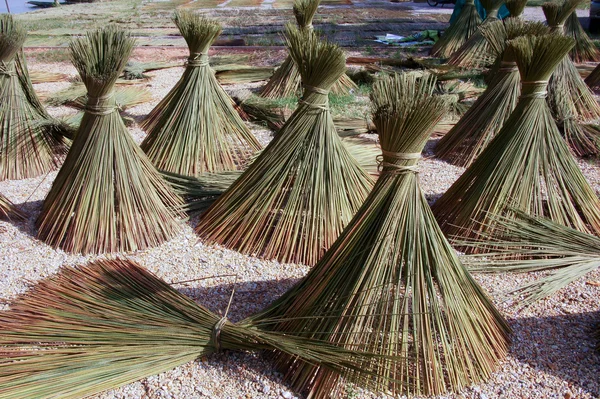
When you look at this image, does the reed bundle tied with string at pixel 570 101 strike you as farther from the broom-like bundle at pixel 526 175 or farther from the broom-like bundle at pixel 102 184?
the broom-like bundle at pixel 102 184

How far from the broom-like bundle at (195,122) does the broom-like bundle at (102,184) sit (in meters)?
0.78

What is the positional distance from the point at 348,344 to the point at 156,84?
5036mm

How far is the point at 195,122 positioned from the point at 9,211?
50.3 inches

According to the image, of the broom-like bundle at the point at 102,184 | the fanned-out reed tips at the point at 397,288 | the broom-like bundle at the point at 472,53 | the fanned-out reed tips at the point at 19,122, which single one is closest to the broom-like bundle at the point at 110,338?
the fanned-out reed tips at the point at 397,288

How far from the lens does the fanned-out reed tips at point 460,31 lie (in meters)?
7.16

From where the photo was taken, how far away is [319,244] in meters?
2.86

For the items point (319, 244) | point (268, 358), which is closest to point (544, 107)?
point (319, 244)

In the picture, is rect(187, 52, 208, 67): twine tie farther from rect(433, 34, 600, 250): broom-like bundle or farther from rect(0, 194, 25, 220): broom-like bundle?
rect(433, 34, 600, 250): broom-like bundle

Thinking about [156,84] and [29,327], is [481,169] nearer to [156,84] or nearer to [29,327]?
[29,327]

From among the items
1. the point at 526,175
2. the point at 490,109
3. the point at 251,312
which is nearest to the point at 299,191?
the point at 251,312

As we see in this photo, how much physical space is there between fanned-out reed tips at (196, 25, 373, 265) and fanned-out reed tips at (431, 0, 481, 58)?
480 cm

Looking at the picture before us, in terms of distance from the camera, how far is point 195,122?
382 cm

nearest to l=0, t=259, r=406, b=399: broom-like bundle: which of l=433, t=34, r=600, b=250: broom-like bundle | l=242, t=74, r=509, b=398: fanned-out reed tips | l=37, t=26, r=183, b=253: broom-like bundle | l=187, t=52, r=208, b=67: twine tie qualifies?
l=242, t=74, r=509, b=398: fanned-out reed tips

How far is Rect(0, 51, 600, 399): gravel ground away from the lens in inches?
79.0
